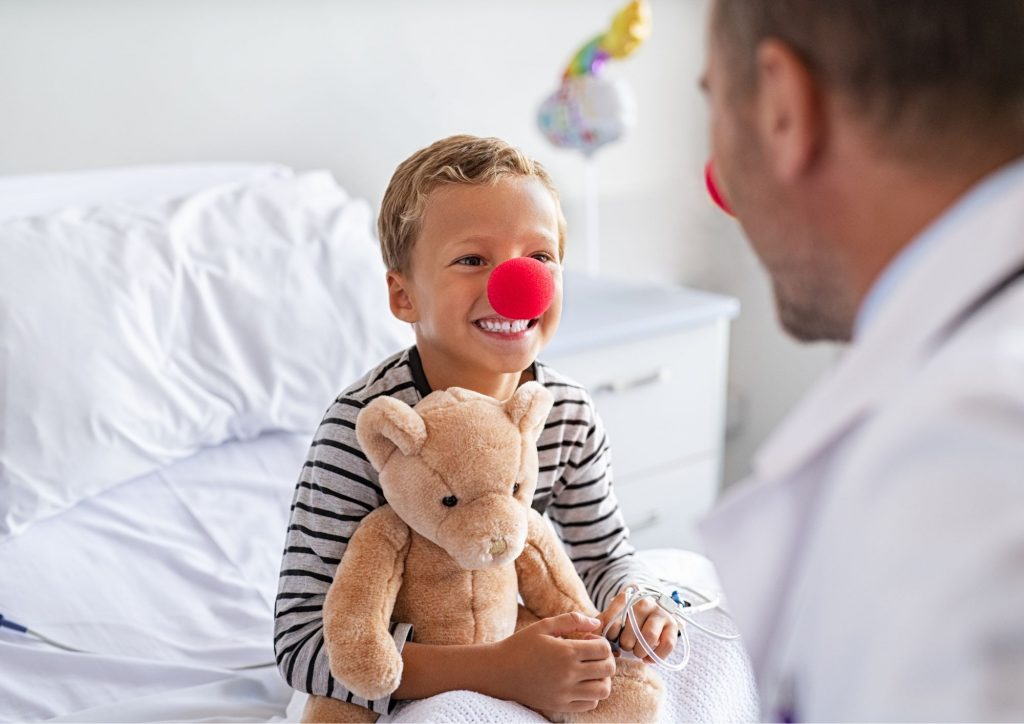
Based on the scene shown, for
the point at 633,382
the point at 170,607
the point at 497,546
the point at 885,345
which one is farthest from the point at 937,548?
the point at 633,382

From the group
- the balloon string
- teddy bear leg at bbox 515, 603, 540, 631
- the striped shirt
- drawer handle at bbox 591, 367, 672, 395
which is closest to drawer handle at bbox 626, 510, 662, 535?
drawer handle at bbox 591, 367, 672, 395

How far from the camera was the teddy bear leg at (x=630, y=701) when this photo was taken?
34.8 inches

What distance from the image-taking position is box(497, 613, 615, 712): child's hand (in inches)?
33.2

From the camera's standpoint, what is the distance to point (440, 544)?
83cm

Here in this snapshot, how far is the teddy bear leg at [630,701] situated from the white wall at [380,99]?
1.28 metres

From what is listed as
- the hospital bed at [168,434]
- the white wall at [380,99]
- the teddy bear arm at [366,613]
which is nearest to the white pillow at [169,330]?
the hospital bed at [168,434]

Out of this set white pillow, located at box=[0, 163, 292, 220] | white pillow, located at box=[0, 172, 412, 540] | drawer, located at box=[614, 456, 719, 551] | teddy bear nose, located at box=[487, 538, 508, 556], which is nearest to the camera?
teddy bear nose, located at box=[487, 538, 508, 556]

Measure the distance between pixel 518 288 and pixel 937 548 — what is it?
462 millimetres

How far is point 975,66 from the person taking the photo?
0.60m

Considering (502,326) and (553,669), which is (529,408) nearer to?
(502,326)

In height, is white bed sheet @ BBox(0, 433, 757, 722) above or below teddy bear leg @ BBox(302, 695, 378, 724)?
below

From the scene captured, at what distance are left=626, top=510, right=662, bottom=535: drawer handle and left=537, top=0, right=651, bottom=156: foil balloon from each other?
27.8 inches

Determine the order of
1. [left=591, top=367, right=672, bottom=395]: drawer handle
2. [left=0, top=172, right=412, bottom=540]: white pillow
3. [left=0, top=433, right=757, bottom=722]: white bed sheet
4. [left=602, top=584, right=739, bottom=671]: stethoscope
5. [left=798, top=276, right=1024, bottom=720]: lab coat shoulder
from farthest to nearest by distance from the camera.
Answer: [left=591, top=367, right=672, bottom=395]: drawer handle < [left=0, top=172, right=412, bottom=540]: white pillow < [left=0, top=433, right=757, bottom=722]: white bed sheet < [left=602, top=584, right=739, bottom=671]: stethoscope < [left=798, top=276, right=1024, bottom=720]: lab coat shoulder

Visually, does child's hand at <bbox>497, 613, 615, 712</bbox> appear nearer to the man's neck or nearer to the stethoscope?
the stethoscope
